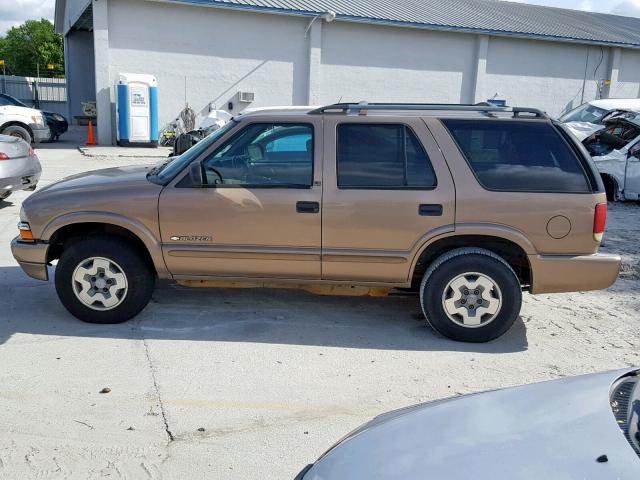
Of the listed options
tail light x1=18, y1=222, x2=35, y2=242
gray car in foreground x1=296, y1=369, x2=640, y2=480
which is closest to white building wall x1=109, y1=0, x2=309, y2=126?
tail light x1=18, y1=222, x2=35, y2=242

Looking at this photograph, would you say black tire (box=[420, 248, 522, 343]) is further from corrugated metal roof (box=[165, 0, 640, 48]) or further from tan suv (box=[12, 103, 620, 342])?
corrugated metal roof (box=[165, 0, 640, 48])

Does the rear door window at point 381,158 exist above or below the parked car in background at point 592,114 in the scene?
below

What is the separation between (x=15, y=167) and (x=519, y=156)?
745 cm

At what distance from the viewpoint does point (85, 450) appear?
345cm

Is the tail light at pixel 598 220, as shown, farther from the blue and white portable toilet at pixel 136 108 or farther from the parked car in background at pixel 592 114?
the blue and white portable toilet at pixel 136 108

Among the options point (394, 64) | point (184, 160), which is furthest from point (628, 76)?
point (184, 160)

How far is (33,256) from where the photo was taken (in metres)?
5.14

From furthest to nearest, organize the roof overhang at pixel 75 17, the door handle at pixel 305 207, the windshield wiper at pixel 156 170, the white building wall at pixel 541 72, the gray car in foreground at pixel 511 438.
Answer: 1. the white building wall at pixel 541 72
2. the roof overhang at pixel 75 17
3. the windshield wiper at pixel 156 170
4. the door handle at pixel 305 207
5. the gray car in foreground at pixel 511 438

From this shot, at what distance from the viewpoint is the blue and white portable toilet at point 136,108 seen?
19484 millimetres

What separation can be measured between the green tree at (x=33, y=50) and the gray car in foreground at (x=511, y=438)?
259ft

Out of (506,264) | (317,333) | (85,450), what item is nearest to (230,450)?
(85,450)

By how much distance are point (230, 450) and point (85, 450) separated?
30.9 inches

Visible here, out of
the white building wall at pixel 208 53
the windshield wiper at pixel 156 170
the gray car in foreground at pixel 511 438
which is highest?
the white building wall at pixel 208 53

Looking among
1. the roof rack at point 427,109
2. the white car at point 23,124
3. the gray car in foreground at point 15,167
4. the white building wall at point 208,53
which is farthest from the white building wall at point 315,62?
the roof rack at point 427,109
